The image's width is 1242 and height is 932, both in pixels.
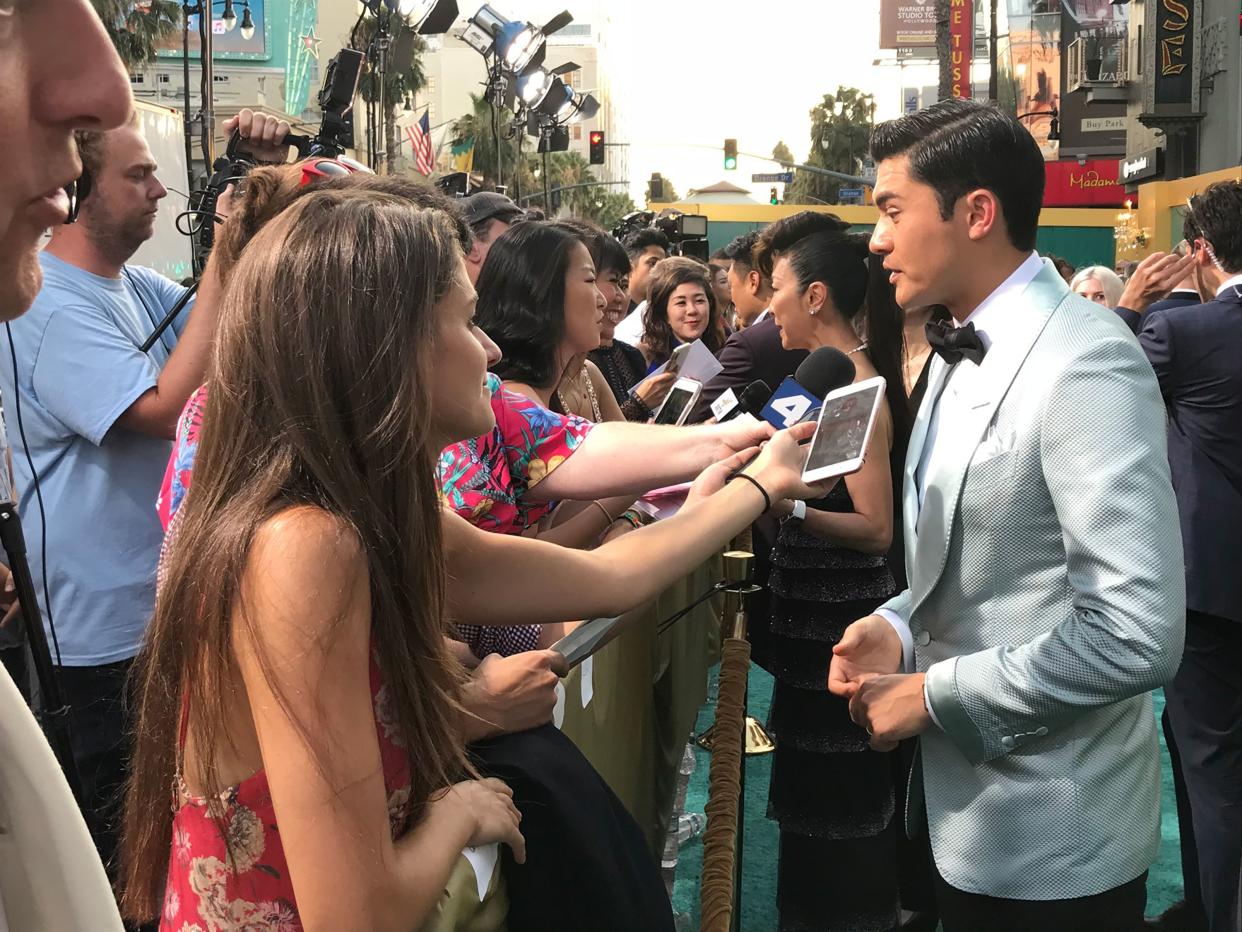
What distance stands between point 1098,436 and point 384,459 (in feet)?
3.78

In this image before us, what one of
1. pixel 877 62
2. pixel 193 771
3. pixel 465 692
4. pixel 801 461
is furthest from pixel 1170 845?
pixel 877 62

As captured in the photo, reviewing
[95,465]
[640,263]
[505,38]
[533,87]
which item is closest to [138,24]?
[533,87]

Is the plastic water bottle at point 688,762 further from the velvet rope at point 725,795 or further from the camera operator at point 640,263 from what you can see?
the camera operator at point 640,263

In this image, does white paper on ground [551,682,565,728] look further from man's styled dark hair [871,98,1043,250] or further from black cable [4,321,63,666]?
black cable [4,321,63,666]

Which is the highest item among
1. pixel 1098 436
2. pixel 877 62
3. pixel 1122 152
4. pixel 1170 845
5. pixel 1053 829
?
pixel 877 62

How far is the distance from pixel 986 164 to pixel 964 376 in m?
0.43

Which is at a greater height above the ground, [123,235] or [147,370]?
[123,235]

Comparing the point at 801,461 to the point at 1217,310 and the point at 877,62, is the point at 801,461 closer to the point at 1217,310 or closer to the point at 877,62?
the point at 1217,310

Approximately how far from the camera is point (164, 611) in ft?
5.11

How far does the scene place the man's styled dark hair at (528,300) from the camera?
3609 millimetres

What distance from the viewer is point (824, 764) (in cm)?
363

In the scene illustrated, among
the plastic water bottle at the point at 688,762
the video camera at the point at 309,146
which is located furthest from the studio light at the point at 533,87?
the plastic water bottle at the point at 688,762

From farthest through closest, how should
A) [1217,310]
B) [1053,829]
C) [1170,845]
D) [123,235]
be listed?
[1170,845], [1217,310], [123,235], [1053,829]

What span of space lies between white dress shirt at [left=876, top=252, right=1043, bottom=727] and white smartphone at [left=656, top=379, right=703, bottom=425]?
1678mm
